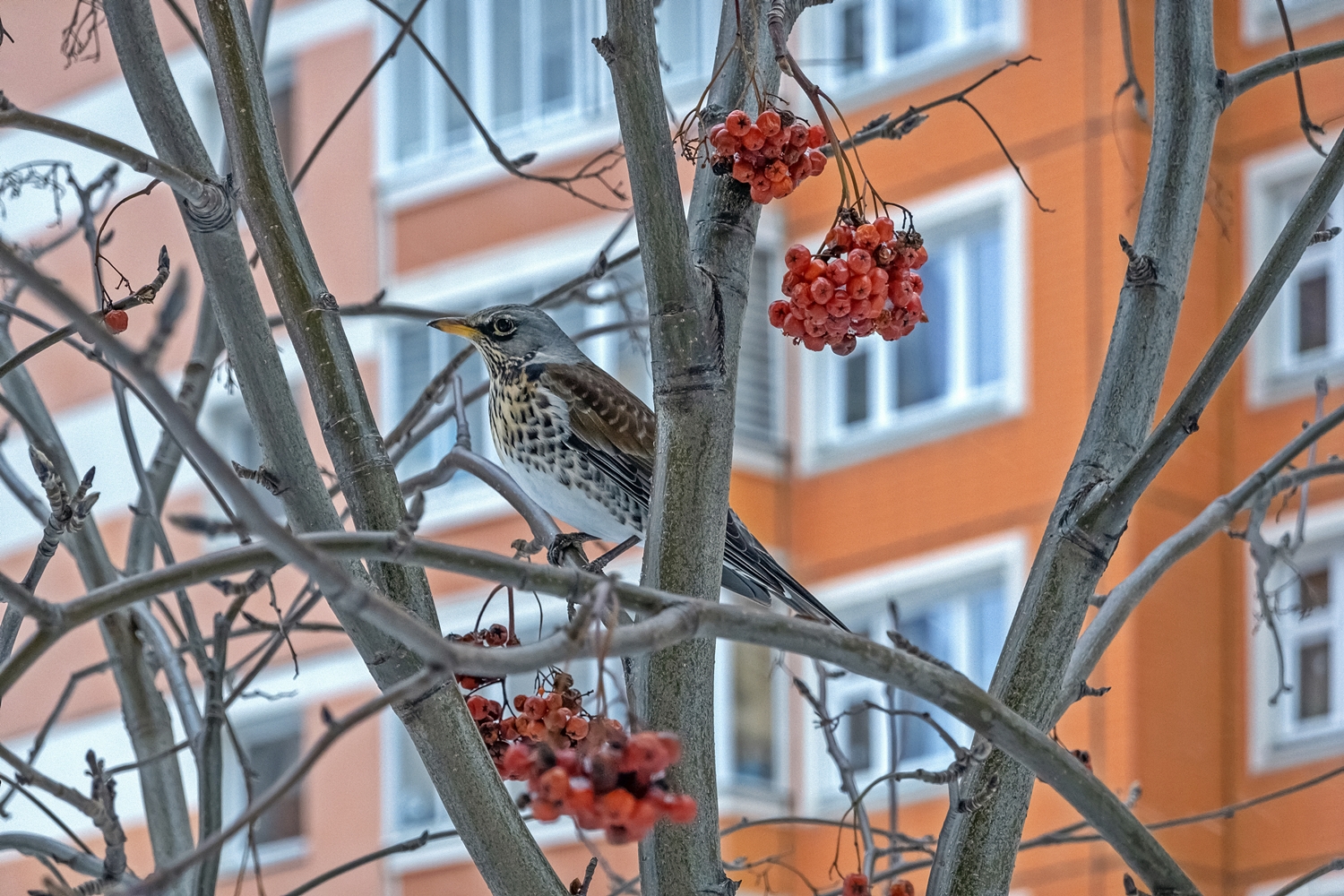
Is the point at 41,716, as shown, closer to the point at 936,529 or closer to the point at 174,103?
the point at 936,529

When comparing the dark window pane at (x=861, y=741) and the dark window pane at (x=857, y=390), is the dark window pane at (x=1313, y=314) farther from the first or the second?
the dark window pane at (x=861, y=741)

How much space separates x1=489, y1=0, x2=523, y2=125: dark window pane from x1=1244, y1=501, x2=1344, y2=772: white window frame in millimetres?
4988

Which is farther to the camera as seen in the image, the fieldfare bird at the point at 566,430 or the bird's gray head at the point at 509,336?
the bird's gray head at the point at 509,336

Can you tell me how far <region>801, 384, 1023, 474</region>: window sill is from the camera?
10039 millimetres

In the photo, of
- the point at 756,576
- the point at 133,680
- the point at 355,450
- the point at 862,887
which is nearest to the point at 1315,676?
the point at 756,576

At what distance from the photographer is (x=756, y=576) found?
10.7ft

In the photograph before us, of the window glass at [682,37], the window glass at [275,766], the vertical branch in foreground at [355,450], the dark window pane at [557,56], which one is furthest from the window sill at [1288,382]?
the vertical branch in foreground at [355,450]

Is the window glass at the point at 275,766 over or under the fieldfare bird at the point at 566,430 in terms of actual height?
over

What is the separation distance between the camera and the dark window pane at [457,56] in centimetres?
1136

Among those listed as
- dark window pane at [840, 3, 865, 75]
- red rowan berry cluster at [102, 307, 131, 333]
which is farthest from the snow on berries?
dark window pane at [840, 3, 865, 75]

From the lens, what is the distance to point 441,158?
1126 cm

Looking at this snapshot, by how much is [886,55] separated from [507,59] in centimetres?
228

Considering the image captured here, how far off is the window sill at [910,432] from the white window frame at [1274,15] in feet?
7.21

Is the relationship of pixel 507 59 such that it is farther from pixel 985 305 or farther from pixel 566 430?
pixel 566 430
